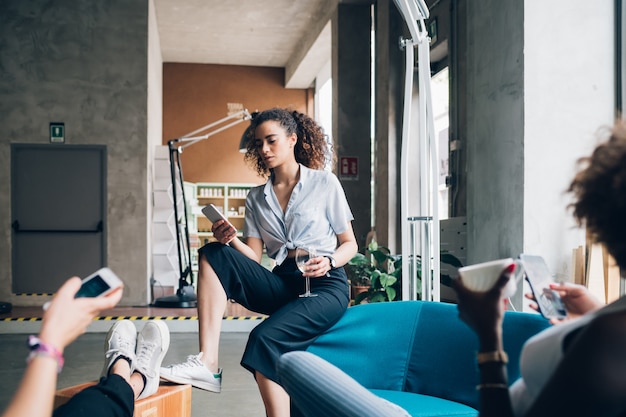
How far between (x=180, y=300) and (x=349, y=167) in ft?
8.73

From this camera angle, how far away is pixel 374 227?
7.74m

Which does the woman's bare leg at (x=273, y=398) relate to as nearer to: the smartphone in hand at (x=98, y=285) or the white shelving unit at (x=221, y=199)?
the smartphone in hand at (x=98, y=285)

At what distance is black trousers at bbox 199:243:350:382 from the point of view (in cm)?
245

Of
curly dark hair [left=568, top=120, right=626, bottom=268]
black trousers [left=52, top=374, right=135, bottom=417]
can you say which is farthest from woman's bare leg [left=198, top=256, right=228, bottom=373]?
curly dark hair [left=568, top=120, right=626, bottom=268]

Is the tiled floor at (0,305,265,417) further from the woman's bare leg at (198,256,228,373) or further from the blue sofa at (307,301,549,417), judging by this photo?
the blue sofa at (307,301,549,417)

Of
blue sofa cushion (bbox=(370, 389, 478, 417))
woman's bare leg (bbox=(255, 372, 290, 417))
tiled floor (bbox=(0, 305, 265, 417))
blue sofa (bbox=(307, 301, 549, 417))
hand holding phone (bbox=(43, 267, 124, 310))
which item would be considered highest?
hand holding phone (bbox=(43, 267, 124, 310))

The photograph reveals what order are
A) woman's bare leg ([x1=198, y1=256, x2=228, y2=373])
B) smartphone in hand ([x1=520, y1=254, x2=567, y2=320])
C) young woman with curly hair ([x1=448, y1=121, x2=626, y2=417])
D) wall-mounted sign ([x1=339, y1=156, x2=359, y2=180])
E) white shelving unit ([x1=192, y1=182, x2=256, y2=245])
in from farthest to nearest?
white shelving unit ([x1=192, y1=182, x2=256, y2=245]) → wall-mounted sign ([x1=339, y1=156, x2=359, y2=180]) → woman's bare leg ([x1=198, y1=256, x2=228, y2=373]) → smartphone in hand ([x1=520, y1=254, x2=567, y2=320]) → young woman with curly hair ([x1=448, y1=121, x2=626, y2=417])

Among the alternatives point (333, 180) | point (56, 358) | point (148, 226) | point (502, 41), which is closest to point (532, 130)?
point (502, 41)

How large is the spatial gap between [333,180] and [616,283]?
5.72 ft

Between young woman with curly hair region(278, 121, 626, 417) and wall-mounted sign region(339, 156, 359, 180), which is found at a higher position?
wall-mounted sign region(339, 156, 359, 180)

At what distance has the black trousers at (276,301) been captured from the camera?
2.45m

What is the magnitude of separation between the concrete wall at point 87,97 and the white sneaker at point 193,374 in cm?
532

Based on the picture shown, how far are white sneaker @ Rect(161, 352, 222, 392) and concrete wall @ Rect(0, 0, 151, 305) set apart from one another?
5.32 meters

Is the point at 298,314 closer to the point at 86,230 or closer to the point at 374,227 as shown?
the point at 374,227
